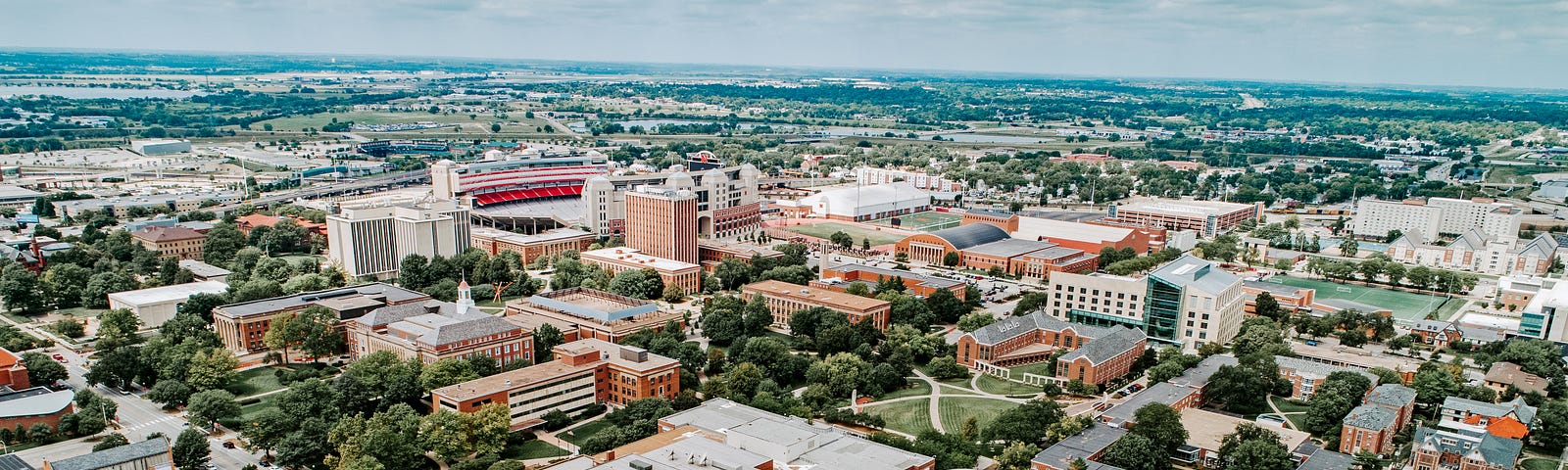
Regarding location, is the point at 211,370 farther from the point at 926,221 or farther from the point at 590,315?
the point at 926,221

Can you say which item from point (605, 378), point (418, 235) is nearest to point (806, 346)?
point (605, 378)

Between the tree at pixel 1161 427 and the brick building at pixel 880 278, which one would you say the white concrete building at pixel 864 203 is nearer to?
the brick building at pixel 880 278

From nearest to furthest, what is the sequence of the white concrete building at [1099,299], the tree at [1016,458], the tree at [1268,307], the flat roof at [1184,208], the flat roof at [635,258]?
the tree at [1016,458] < the white concrete building at [1099,299] < the tree at [1268,307] < the flat roof at [635,258] < the flat roof at [1184,208]

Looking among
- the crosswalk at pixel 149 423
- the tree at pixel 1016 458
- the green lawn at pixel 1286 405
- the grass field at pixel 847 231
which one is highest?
the tree at pixel 1016 458

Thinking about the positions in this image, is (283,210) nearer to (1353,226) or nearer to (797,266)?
(797,266)

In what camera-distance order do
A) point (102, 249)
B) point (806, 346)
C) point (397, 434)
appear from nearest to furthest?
1. point (397, 434)
2. point (806, 346)
3. point (102, 249)

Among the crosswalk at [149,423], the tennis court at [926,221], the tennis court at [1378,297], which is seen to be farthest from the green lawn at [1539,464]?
the tennis court at [926,221]
